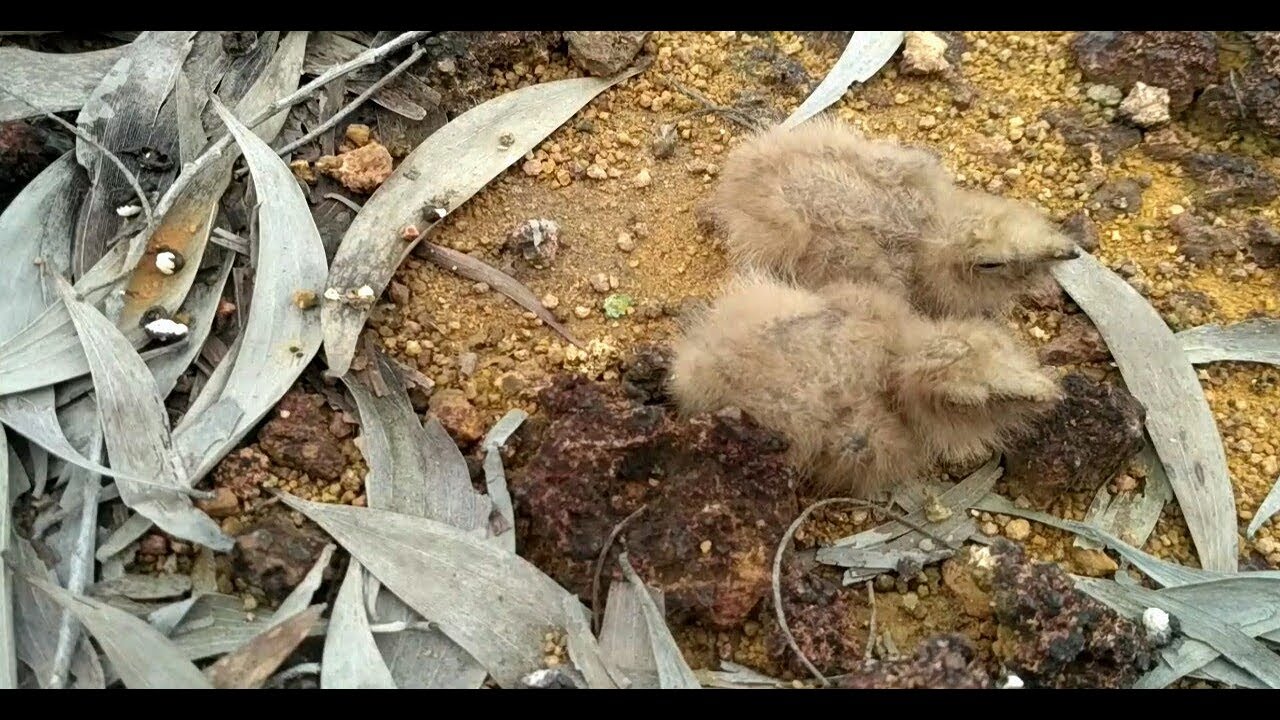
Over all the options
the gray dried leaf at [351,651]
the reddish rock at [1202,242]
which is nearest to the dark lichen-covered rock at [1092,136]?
the reddish rock at [1202,242]

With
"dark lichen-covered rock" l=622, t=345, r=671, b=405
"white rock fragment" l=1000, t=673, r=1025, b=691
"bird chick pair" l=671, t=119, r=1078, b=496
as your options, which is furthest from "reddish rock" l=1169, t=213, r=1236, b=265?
"dark lichen-covered rock" l=622, t=345, r=671, b=405

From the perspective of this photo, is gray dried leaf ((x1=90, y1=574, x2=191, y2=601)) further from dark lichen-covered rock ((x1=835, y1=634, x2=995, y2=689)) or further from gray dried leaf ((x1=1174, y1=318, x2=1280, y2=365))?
gray dried leaf ((x1=1174, y1=318, x2=1280, y2=365))

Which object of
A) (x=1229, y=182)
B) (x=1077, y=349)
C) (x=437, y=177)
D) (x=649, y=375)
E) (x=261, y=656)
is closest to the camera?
(x=261, y=656)

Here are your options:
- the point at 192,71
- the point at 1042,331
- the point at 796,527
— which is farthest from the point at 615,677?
the point at 192,71

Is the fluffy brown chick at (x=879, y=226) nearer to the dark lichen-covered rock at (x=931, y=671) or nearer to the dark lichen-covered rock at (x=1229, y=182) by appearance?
the dark lichen-covered rock at (x=1229, y=182)

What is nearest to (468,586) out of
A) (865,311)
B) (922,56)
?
(865,311)

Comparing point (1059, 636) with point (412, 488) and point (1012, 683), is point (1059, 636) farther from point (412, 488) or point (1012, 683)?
point (412, 488)
